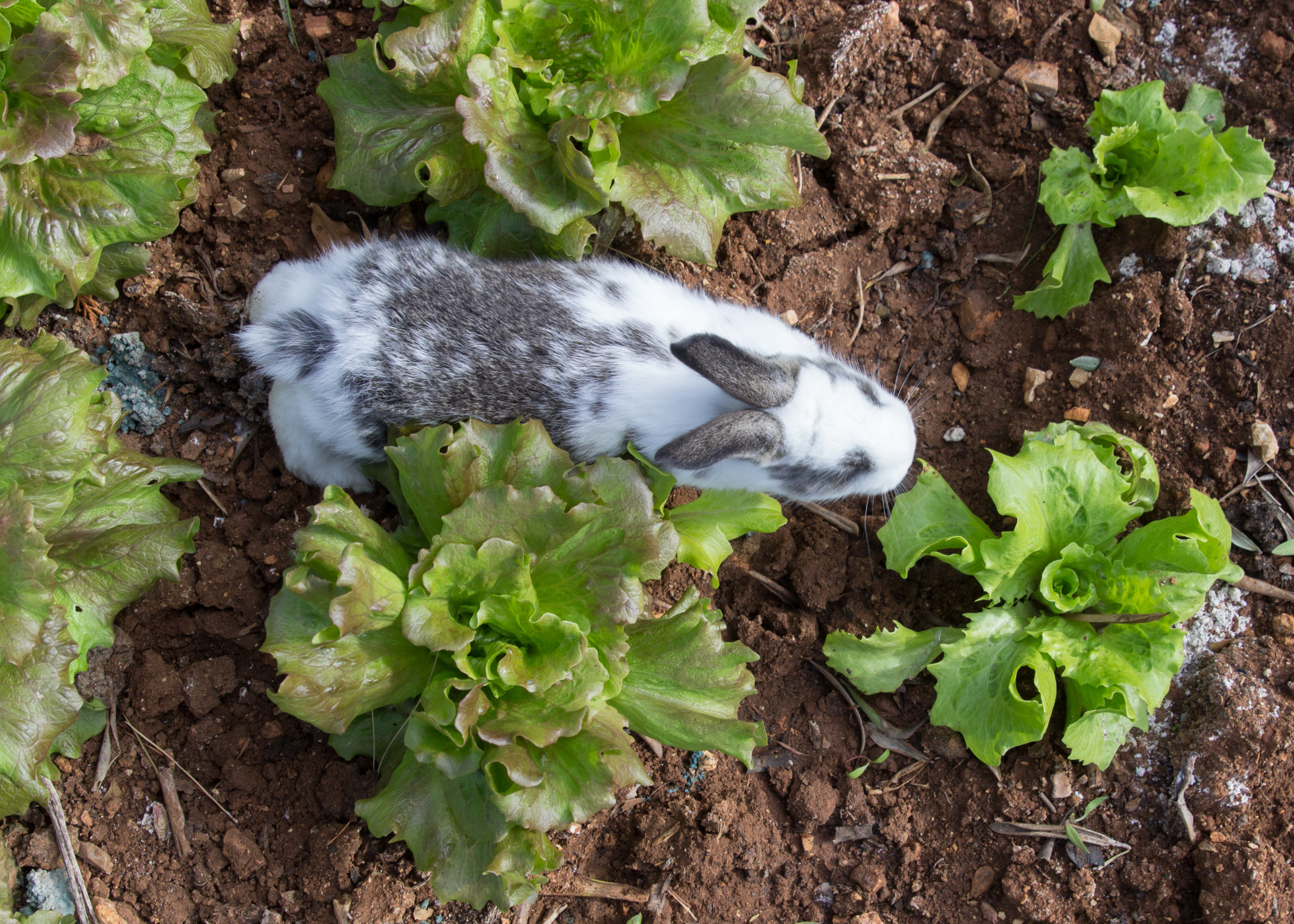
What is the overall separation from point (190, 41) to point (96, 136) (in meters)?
0.51

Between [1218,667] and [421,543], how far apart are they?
3139 millimetres

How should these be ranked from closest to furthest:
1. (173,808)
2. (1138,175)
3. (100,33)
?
(100,33), (173,808), (1138,175)

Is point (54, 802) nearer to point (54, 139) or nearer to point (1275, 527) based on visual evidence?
point (54, 139)

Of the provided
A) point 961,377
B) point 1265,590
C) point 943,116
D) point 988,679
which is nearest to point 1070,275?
point 961,377

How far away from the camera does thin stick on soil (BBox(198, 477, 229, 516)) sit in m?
3.76

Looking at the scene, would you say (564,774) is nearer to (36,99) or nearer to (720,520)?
(720,520)

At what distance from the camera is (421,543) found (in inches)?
133


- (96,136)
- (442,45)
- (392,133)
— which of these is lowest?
(96,136)

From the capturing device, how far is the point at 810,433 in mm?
3623

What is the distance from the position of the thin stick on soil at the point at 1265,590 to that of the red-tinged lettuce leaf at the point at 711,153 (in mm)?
2417

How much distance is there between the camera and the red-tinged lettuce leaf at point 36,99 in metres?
3.02


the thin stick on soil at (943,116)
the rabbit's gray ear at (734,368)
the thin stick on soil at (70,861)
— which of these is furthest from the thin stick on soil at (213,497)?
the thin stick on soil at (943,116)

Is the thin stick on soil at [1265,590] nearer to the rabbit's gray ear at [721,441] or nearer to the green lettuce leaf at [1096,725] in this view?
the green lettuce leaf at [1096,725]

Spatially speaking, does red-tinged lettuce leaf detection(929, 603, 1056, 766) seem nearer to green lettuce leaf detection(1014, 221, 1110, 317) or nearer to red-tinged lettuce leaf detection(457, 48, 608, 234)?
green lettuce leaf detection(1014, 221, 1110, 317)
